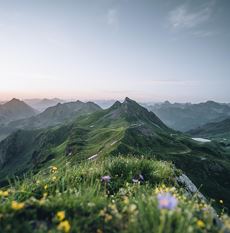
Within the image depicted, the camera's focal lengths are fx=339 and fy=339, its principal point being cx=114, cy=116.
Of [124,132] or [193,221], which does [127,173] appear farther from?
[124,132]

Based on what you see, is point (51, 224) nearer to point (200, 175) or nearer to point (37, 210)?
point (37, 210)

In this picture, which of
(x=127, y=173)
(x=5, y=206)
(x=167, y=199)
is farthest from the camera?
(x=127, y=173)

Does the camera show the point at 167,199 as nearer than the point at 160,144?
Yes

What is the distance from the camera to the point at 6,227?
15.0ft

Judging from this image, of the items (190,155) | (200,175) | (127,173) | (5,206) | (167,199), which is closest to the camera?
(167,199)

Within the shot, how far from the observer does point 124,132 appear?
143 m

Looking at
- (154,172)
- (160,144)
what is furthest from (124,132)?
(154,172)

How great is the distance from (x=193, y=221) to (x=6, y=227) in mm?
2609

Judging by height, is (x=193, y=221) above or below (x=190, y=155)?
above

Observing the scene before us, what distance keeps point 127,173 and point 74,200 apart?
5070 millimetres

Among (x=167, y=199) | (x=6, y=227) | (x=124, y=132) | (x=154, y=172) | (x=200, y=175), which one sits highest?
(x=167, y=199)

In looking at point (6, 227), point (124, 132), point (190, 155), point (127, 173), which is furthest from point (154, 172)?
point (190, 155)

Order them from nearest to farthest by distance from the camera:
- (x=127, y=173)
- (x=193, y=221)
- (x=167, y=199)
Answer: (x=167, y=199), (x=193, y=221), (x=127, y=173)

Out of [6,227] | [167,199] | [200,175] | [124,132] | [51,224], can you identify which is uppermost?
[167,199]
